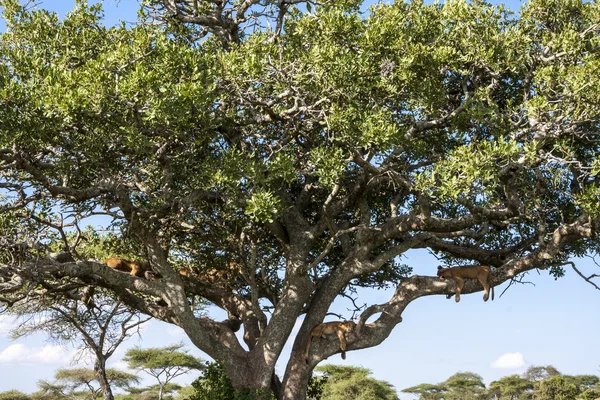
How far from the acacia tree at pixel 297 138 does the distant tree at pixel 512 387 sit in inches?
1095

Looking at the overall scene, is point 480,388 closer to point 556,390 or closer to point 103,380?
point 556,390

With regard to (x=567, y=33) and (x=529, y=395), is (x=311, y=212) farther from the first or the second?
(x=529, y=395)

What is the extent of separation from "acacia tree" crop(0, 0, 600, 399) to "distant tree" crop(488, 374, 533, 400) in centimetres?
2782

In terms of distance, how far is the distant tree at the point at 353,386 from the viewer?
36625 millimetres

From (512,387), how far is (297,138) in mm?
33347

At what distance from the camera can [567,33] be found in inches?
573

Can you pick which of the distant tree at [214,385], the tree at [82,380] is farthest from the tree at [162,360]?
the distant tree at [214,385]

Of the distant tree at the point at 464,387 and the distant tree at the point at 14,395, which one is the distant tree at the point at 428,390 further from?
the distant tree at the point at 14,395

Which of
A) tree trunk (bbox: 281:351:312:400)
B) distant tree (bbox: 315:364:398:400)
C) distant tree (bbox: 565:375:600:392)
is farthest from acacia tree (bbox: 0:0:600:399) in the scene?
distant tree (bbox: 565:375:600:392)

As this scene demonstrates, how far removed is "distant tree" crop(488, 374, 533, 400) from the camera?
4373 centimetres

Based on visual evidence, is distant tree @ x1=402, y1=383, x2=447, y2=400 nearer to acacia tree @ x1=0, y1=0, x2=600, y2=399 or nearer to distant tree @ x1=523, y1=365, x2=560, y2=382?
distant tree @ x1=523, y1=365, x2=560, y2=382

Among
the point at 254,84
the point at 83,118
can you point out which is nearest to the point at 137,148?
the point at 83,118

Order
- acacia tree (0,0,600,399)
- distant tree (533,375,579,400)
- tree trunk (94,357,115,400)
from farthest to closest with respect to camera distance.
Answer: distant tree (533,375,579,400) < tree trunk (94,357,115,400) < acacia tree (0,0,600,399)

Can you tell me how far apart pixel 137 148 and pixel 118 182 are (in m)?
1.55
